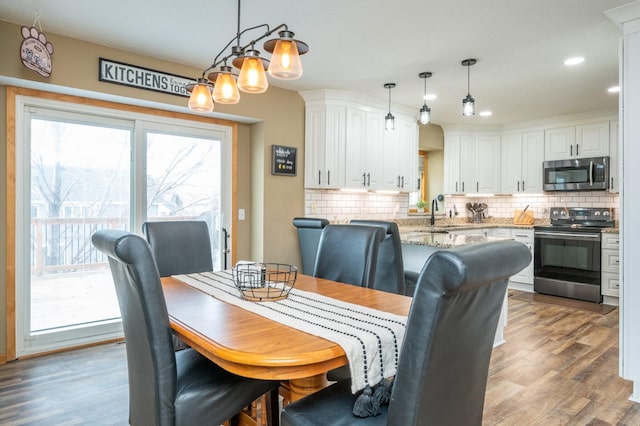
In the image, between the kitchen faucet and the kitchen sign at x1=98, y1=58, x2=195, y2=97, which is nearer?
the kitchen sign at x1=98, y1=58, x2=195, y2=97

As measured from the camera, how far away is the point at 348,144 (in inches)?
173

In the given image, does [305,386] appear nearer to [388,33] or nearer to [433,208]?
[388,33]

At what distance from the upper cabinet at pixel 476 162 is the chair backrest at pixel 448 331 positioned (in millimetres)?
5210

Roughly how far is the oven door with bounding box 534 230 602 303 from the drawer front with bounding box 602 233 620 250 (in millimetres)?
53

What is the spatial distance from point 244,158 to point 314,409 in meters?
3.25

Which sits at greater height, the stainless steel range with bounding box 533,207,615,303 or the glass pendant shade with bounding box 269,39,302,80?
the glass pendant shade with bounding box 269,39,302,80

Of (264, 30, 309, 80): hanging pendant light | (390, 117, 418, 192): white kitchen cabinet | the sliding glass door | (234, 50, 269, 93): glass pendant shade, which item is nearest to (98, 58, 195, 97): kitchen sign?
the sliding glass door

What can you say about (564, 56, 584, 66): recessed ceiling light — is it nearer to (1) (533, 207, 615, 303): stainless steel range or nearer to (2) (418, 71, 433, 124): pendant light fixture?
(2) (418, 71, 433, 124): pendant light fixture

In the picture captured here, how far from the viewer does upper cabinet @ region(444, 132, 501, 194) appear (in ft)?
19.6

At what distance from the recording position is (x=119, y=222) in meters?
3.42

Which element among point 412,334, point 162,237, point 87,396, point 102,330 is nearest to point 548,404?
point 412,334

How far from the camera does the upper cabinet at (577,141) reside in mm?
5016

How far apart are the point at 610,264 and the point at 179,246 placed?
484 cm

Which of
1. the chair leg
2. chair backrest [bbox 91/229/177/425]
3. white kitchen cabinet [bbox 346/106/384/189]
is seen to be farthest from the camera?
white kitchen cabinet [bbox 346/106/384/189]
